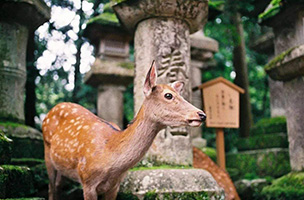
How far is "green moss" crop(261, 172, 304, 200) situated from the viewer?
4.79 metres

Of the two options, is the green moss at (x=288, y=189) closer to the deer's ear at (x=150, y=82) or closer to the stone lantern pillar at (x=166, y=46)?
the stone lantern pillar at (x=166, y=46)

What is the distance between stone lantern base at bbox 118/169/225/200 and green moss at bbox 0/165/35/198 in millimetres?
1001

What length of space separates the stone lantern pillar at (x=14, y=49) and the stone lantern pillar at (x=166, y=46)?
4.88ft

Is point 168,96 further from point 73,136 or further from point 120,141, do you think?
point 73,136

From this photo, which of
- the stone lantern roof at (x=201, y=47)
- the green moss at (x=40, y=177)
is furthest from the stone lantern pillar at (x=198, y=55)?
the green moss at (x=40, y=177)

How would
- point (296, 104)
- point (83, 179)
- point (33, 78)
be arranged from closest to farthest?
point (83, 179)
point (296, 104)
point (33, 78)

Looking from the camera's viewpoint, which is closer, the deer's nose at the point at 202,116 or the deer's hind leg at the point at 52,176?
the deer's nose at the point at 202,116

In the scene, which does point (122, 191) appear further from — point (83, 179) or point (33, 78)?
point (33, 78)

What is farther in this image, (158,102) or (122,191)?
(122,191)

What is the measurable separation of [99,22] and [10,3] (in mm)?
2949

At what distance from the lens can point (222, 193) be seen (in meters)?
3.93

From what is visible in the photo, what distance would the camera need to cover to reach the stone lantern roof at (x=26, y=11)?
489 centimetres

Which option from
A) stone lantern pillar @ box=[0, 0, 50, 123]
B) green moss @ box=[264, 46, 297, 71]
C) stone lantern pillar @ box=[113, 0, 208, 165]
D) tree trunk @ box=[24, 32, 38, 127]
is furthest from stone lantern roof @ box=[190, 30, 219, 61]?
stone lantern pillar @ box=[0, 0, 50, 123]

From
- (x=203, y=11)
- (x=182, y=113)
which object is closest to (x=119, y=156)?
(x=182, y=113)
